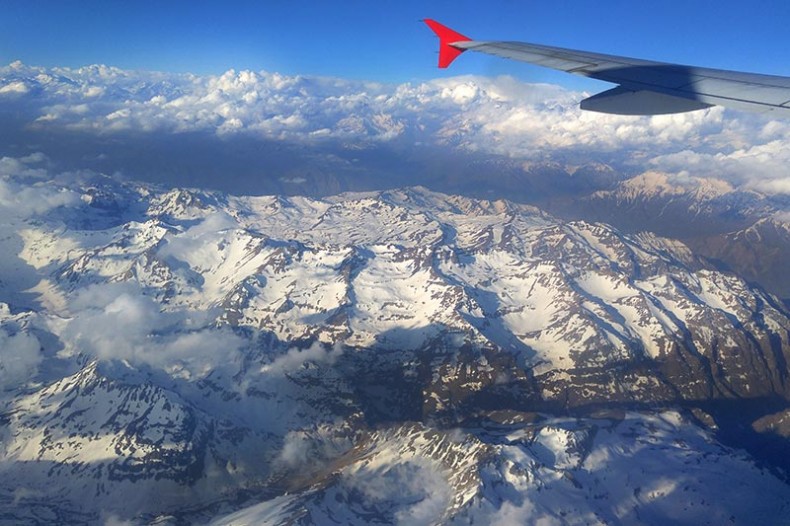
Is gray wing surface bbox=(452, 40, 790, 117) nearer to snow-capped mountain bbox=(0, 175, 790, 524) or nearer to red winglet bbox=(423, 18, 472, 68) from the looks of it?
red winglet bbox=(423, 18, 472, 68)

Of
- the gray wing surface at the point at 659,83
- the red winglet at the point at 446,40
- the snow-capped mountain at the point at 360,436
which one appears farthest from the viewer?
the snow-capped mountain at the point at 360,436

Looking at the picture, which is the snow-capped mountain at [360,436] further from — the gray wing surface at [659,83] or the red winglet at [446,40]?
the gray wing surface at [659,83]

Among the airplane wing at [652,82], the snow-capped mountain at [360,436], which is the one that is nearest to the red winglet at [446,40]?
the airplane wing at [652,82]

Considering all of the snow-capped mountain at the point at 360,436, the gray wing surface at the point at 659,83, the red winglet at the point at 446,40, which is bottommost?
the snow-capped mountain at the point at 360,436

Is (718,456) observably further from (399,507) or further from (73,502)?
(73,502)

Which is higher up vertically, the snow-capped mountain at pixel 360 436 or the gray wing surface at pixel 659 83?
the gray wing surface at pixel 659 83
